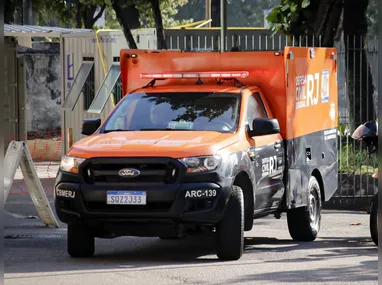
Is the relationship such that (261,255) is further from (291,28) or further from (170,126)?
(291,28)

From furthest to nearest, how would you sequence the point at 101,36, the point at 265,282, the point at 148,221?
the point at 101,36 < the point at 148,221 < the point at 265,282

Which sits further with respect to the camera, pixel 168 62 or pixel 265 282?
pixel 168 62

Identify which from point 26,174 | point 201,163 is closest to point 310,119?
point 201,163

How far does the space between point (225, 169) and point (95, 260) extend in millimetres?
1618

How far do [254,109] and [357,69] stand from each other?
23.4 feet

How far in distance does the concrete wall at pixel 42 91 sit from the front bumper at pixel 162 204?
20.6 metres

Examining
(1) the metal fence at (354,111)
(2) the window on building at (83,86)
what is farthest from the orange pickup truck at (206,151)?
(2) the window on building at (83,86)

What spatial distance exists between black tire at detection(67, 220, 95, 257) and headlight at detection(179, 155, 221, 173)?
52.0 inches

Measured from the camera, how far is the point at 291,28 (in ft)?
68.2

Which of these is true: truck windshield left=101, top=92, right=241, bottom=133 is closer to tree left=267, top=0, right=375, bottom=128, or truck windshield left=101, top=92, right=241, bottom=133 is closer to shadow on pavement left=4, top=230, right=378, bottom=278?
shadow on pavement left=4, top=230, right=378, bottom=278

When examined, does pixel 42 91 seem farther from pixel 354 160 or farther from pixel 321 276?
pixel 321 276

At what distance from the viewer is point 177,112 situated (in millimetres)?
11867

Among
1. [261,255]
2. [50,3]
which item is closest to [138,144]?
[261,255]

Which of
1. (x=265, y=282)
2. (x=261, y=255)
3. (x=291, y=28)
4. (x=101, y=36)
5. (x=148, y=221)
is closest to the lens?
(x=265, y=282)
